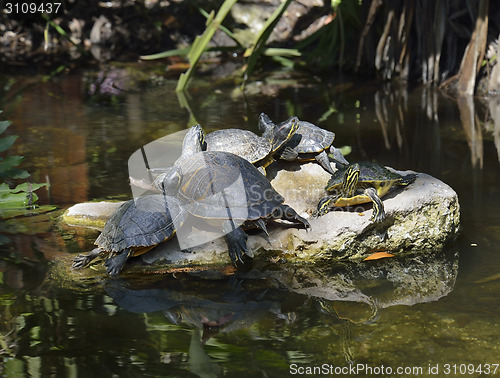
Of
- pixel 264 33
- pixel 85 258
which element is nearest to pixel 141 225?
pixel 85 258

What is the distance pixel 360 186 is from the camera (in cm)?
386

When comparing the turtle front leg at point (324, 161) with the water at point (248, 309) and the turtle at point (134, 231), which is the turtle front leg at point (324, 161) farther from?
the turtle at point (134, 231)

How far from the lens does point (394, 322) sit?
304cm

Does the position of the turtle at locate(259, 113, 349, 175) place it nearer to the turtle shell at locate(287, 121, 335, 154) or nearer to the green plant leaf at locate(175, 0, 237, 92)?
the turtle shell at locate(287, 121, 335, 154)

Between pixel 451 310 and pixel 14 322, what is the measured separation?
2170 mm

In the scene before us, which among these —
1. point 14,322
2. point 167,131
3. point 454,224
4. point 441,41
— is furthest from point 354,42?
point 14,322

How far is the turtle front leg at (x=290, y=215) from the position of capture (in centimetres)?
372

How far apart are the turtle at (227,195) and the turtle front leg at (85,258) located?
57cm

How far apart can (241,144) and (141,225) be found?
3.76ft

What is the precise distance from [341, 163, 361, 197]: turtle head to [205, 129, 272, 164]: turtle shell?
2.44ft

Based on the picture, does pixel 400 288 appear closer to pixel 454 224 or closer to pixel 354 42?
pixel 454 224

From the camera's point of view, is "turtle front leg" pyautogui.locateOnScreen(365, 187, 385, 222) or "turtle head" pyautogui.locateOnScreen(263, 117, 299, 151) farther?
"turtle head" pyautogui.locateOnScreen(263, 117, 299, 151)

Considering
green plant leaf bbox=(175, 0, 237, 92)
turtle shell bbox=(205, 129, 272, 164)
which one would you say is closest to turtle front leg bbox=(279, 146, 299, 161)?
turtle shell bbox=(205, 129, 272, 164)

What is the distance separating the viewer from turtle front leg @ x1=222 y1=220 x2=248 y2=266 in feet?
11.8
